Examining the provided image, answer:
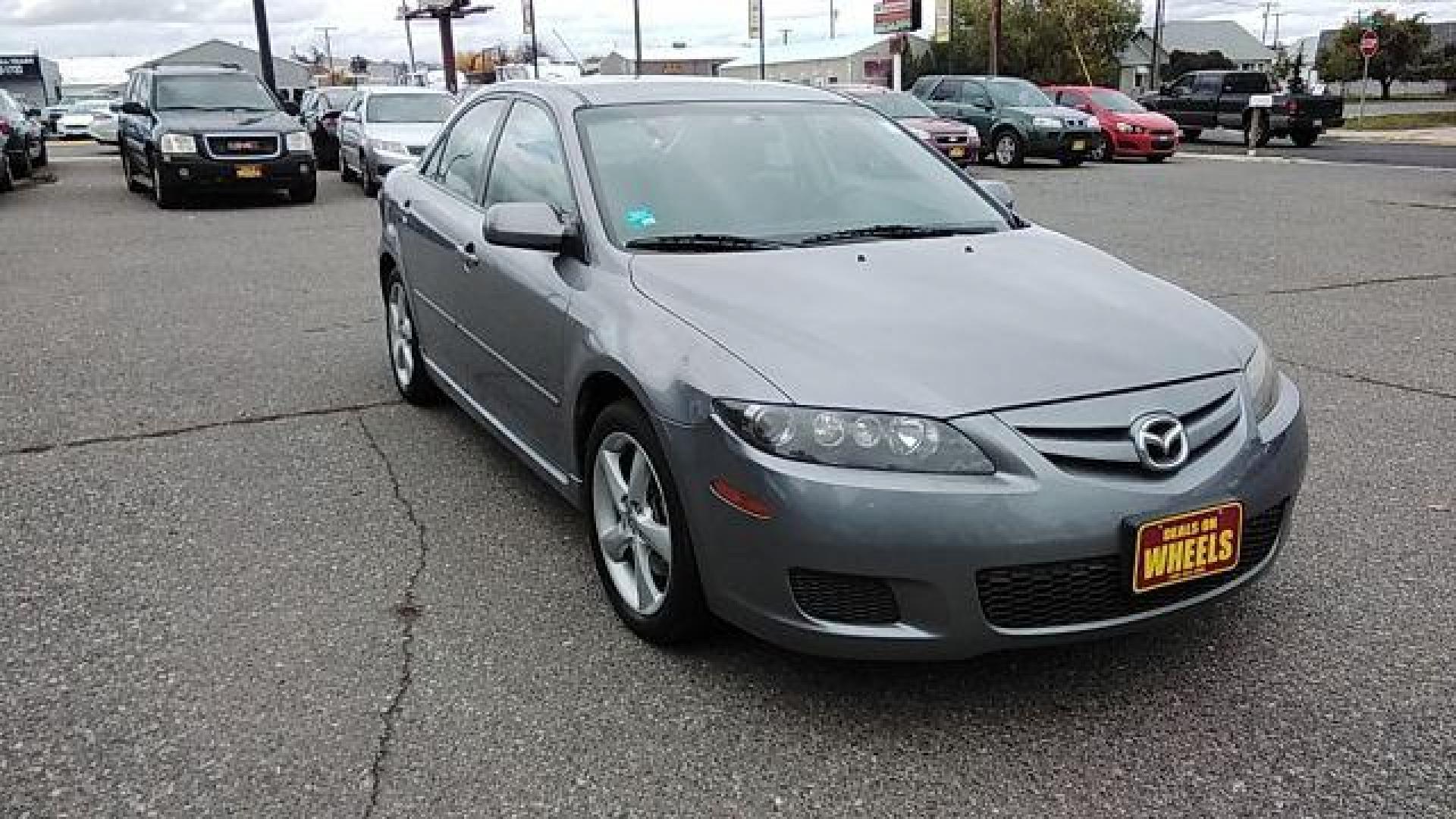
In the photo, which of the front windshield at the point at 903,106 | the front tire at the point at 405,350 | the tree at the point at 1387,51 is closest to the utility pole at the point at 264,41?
the front windshield at the point at 903,106

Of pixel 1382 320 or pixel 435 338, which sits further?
pixel 1382 320

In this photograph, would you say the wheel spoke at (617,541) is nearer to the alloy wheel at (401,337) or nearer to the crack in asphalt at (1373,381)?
the alloy wheel at (401,337)

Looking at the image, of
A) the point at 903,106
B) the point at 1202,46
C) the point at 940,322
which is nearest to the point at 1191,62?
the point at 1202,46

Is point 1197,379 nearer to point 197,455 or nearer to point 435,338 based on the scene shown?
point 435,338

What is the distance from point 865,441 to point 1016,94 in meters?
20.8

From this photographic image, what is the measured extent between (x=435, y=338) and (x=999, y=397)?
3.02m

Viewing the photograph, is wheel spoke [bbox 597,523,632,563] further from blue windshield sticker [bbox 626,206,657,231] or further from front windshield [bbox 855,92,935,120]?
front windshield [bbox 855,92,935,120]

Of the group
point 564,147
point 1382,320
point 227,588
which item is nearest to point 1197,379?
point 564,147

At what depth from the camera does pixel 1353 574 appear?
362 cm

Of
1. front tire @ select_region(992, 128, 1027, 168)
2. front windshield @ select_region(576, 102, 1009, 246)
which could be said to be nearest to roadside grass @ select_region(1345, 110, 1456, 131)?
front tire @ select_region(992, 128, 1027, 168)

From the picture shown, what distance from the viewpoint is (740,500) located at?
8.80ft

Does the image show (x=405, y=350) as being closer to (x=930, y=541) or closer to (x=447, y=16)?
(x=930, y=541)

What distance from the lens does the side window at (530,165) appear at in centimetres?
388

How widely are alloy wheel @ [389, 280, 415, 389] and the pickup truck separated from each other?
78.9ft
